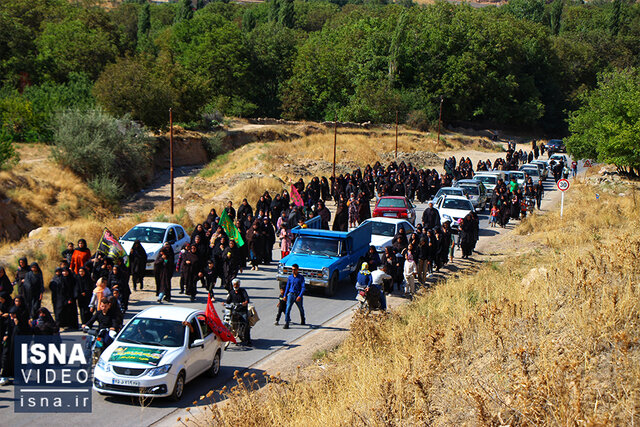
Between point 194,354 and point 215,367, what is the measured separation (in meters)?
0.97

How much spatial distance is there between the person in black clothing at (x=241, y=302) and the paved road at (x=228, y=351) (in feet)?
0.90

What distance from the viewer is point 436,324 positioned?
477 inches

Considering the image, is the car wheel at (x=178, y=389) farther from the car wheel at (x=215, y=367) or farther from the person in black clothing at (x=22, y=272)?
the person in black clothing at (x=22, y=272)

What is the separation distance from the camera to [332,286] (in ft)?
57.8

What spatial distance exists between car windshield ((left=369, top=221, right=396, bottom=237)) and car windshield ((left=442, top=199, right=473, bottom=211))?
19.8 feet

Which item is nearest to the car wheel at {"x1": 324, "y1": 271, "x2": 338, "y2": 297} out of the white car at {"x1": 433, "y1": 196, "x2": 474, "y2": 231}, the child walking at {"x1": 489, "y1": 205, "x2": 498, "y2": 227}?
the white car at {"x1": 433, "y1": 196, "x2": 474, "y2": 231}

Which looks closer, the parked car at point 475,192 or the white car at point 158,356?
the white car at point 158,356

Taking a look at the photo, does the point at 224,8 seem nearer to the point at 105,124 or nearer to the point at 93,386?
the point at 105,124

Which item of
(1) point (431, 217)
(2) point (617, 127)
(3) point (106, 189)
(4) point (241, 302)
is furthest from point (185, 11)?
(4) point (241, 302)

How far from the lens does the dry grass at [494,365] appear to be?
22.7ft

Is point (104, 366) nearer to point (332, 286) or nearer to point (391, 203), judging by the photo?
point (332, 286)

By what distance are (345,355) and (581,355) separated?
5180 millimetres

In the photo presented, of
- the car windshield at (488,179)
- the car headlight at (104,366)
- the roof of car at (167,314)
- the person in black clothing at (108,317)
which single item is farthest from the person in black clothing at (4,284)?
the car windshield at (488,179)

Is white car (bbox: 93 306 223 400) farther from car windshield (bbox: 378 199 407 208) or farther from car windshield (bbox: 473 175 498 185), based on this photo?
car windshield (bbox: 473 175 498 185)
